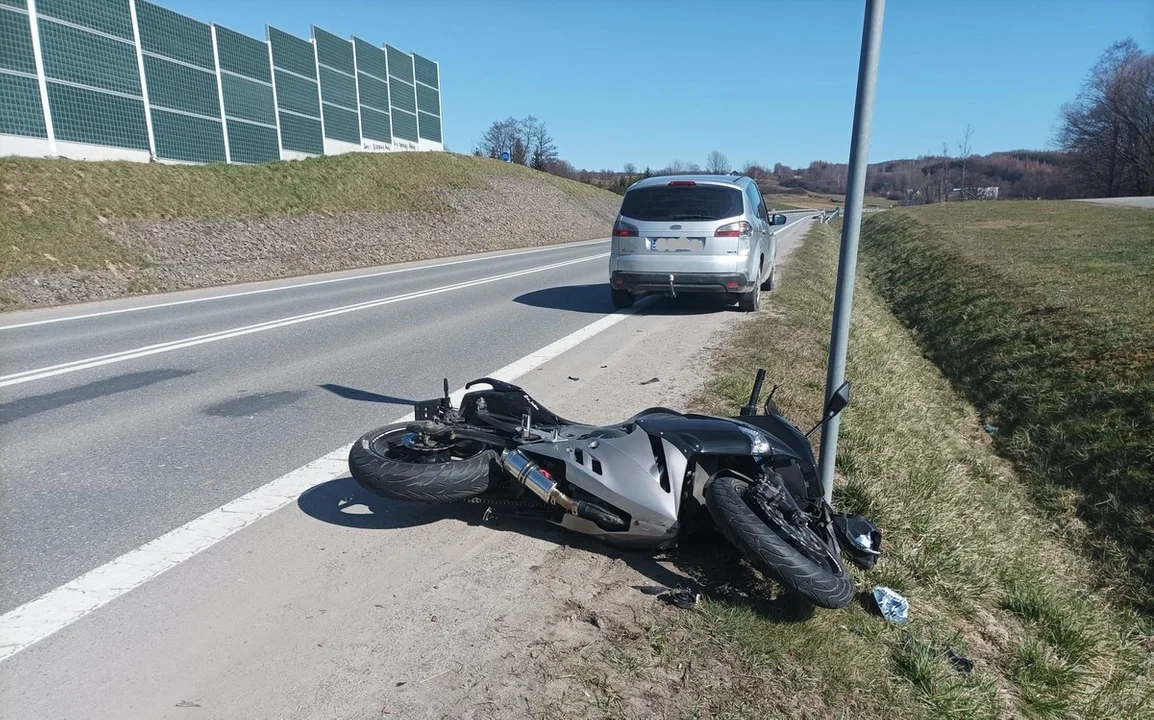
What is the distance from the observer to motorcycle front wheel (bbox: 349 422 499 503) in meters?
3.35

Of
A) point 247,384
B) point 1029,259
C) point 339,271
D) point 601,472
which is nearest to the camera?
point 601,472

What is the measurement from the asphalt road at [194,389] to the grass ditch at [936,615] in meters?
2.71

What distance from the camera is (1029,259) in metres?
14.6

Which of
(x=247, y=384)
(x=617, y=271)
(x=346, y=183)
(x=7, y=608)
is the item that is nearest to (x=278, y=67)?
(x=346, y=183)

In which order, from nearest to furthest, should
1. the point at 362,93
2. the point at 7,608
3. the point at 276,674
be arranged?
the point at 276,674 < the point at 7,608 < the point at 362,93

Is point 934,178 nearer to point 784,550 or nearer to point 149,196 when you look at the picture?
point 149,196

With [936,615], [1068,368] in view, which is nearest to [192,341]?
[936,615]

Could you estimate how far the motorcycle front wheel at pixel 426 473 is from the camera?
335 cm

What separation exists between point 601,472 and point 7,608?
7.97ft

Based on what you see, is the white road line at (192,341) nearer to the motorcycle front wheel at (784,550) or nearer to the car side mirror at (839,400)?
the motorcycle front wheel at (784,550)

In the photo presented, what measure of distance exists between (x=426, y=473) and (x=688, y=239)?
23.2 feet

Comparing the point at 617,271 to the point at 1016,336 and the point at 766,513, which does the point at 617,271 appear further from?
the point at 766,513

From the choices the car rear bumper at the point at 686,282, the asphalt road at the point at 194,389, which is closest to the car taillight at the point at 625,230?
the car rear bumper at the point at 686,282

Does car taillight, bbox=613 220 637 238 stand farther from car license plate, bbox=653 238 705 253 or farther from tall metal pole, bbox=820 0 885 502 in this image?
tall metal pole, bbox=820 0 885 502
